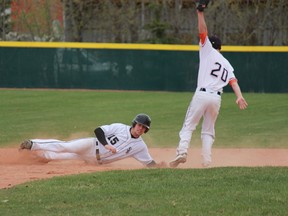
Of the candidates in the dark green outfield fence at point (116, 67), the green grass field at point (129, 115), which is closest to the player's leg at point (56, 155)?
the green grass field at point (129, 115)

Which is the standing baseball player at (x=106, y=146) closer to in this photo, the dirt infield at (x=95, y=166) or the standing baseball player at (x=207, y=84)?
the dirt infield at (x=95, y=166)

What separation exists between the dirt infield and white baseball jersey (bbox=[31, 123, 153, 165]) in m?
0.13

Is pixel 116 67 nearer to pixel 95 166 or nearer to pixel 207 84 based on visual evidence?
pixel 95 166

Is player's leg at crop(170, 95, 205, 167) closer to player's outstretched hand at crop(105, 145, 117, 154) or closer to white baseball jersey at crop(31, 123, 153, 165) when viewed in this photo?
white baseball jersey at crop(31, 123, 153, 165)

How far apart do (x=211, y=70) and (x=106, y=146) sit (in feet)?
5.19

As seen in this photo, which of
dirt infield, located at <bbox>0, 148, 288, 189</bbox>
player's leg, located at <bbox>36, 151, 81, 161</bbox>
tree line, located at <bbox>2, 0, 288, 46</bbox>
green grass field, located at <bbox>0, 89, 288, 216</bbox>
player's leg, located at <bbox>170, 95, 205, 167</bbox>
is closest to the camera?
green grass field, located at <bbox>0, 89, 288, 216</bbox>

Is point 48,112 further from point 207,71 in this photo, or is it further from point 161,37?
point 161,37

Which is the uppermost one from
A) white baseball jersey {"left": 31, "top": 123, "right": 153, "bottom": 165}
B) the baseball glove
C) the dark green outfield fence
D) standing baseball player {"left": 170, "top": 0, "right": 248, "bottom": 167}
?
the baseball glove

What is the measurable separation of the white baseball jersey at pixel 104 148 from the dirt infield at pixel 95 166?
0.43ft

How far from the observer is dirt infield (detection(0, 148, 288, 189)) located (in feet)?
28.4

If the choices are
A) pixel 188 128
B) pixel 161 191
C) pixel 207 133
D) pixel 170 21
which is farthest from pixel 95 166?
pixel 170 21

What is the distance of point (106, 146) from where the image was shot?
9148 mm

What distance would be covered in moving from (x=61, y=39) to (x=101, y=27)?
3105 mm

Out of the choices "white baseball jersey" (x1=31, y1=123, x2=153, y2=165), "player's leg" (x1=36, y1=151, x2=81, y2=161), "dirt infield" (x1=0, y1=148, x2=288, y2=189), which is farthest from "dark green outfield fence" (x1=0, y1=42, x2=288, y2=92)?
"white baseball jersey" (x1=31, y1=123, x2=153, y2=165)
